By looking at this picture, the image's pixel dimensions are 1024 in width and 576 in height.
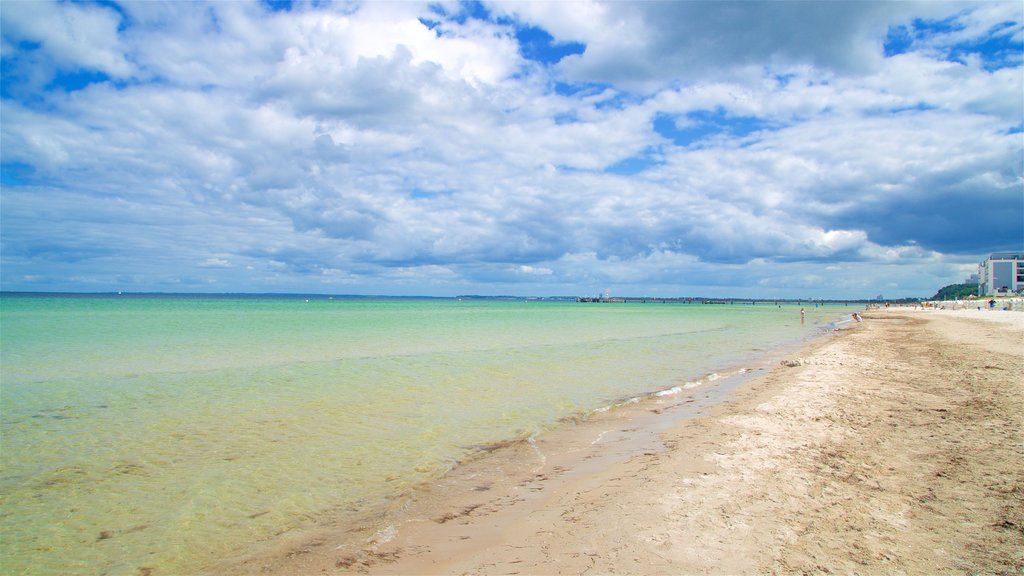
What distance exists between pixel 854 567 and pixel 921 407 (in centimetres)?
884

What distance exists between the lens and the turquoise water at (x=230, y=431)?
6.43 metres

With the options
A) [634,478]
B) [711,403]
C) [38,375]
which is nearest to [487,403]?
[711,403]

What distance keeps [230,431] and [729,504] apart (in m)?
9.96

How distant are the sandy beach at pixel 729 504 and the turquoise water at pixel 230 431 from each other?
1.19 m

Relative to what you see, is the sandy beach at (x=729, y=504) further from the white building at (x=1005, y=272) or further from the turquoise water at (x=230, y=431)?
the white building at (x=1005, y=272)

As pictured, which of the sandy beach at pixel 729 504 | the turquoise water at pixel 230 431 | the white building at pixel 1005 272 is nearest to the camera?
the sandy beach at pixel 729 504

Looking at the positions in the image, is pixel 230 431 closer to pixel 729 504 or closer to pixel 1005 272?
pixel 729 504

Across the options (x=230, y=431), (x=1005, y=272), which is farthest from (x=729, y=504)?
(x=1005, y=272)

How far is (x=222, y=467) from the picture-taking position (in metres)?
8.71

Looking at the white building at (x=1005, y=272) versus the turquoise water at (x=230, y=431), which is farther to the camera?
the white building at (x=1005, y=272)

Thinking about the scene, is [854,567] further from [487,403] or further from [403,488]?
[487,403]

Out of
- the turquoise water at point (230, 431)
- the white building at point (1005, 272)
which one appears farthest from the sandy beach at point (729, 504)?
the white building at point (1005, 272)

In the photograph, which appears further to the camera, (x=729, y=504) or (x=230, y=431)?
(x=230, y=431)

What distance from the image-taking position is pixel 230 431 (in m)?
11.0
